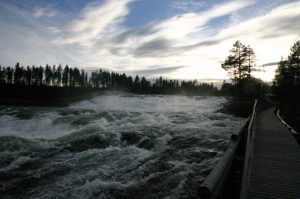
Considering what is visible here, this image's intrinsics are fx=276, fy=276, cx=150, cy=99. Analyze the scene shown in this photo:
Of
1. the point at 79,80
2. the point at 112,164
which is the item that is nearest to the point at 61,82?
the point at 79,80

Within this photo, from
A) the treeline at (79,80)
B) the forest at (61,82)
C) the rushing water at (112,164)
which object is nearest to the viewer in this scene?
the rushing water at (112,164)

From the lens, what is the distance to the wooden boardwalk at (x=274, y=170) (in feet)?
18.7

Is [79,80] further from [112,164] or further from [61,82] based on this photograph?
[112,164]

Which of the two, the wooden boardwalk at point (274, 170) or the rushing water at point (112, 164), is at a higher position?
the wooden boardwalk at point (274, 170)

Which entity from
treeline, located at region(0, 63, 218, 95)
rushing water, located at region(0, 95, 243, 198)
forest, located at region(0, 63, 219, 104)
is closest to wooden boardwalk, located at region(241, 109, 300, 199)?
rushing water, located at region(0, 95, 243, 198)

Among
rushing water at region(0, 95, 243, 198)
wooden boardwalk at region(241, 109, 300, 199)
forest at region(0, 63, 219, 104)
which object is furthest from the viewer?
forest at region(0, 63, 219, 104)

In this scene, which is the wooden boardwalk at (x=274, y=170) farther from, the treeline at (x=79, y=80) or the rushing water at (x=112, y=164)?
the treeline at (x=79, y=80)

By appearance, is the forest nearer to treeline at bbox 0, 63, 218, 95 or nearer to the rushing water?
treeline at bbox 0, 63, 218, 95

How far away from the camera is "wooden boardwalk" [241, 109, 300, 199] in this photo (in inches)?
225

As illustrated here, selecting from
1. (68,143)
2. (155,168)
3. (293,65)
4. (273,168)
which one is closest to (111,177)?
(155,168)

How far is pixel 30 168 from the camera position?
31.7ft

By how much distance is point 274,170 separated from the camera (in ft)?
23.6

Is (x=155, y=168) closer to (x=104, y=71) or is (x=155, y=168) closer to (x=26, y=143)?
(x=26, y=143)

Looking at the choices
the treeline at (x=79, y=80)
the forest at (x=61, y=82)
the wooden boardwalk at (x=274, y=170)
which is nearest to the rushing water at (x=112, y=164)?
the wooden boardwalk at (x=274, y=170)
